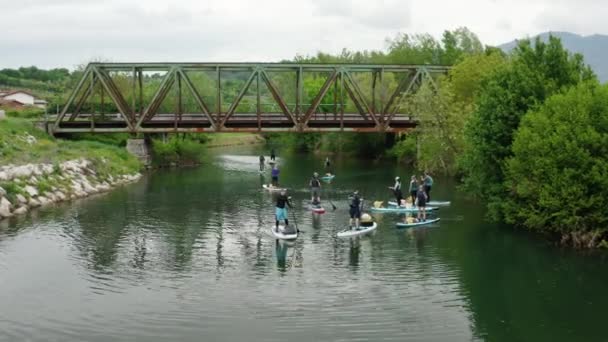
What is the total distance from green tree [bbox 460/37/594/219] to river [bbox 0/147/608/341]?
97.1 inches

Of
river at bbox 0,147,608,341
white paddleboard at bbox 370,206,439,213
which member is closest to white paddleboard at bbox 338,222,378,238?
river at bbox 0,147,608,341

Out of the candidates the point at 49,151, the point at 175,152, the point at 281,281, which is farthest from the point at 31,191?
the point at 175,152

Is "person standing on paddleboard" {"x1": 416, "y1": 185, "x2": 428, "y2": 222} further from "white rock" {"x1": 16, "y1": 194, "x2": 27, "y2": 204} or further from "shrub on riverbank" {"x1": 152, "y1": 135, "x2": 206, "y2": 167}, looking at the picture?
"shrub on riverbank" {"x1": 152, "y1": 135, "x2": 206, "y2": 167}

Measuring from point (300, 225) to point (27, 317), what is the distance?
15904 millimetres

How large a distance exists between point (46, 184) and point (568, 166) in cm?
2880

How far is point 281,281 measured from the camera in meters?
23.2

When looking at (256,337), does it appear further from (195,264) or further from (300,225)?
(300,225)

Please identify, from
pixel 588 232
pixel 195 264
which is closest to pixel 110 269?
pixel 195 264

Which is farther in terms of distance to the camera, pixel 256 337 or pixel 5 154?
pixel 5 154

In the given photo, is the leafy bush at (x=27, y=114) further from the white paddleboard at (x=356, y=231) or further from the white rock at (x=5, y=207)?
the white paddleboard at (x=356, y=231)

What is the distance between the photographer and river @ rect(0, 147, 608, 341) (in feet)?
61.4

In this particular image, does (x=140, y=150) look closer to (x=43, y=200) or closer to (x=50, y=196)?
(x=50, y=196)

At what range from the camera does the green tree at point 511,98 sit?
1307 inches

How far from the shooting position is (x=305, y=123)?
56.9 metres
